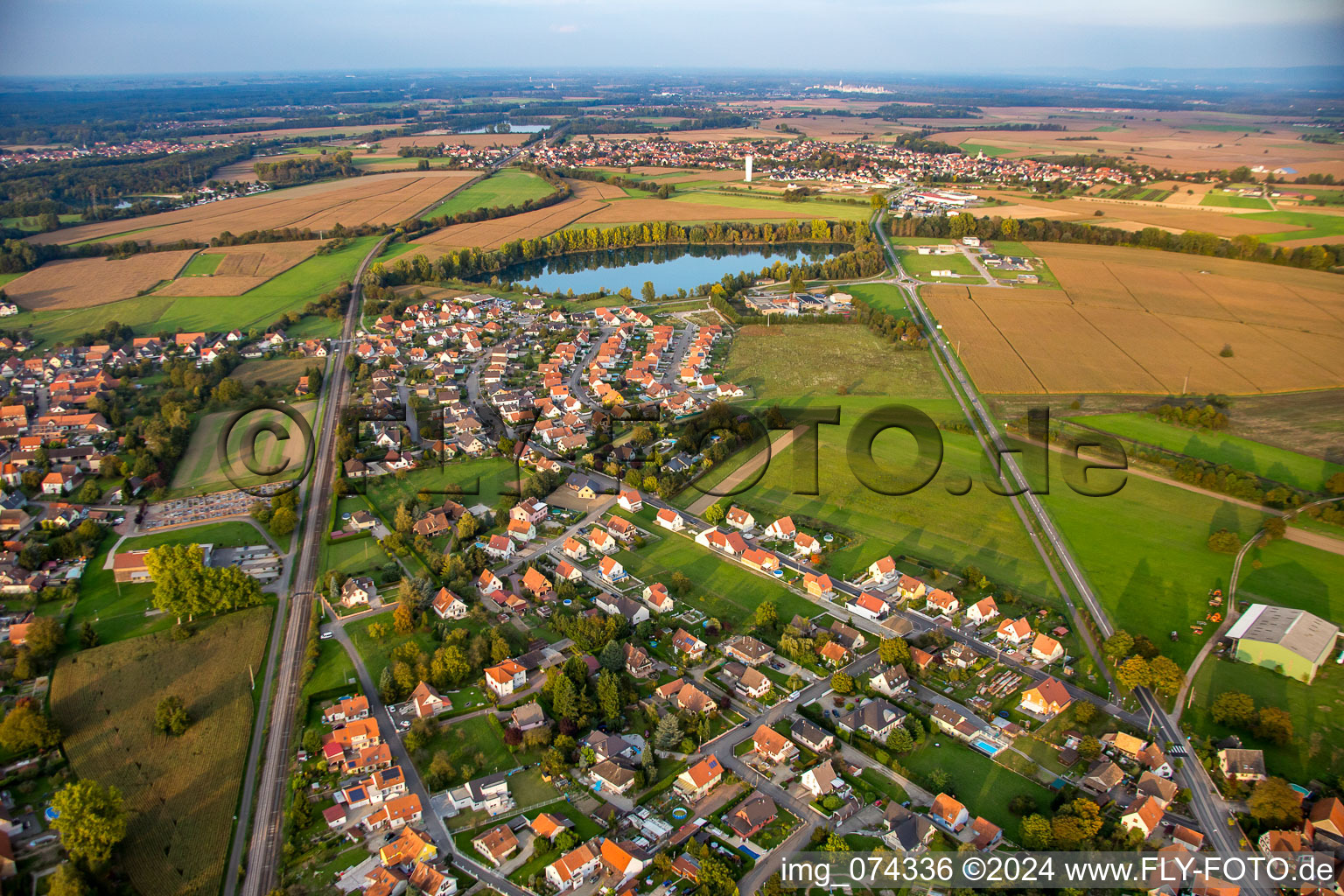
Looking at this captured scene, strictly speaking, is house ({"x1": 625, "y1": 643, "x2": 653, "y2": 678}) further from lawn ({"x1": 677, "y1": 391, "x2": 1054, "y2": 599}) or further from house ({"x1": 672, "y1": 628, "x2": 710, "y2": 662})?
lawn ({"x1": 677, "y1": 391, "x2": 1054, "y2": 599})

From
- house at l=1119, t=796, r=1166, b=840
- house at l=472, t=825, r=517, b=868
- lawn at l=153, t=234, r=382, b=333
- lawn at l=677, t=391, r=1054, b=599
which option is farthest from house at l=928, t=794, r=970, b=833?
lawn at l=153, t=234, r=382, b=333

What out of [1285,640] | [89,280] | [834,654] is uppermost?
[89,280]

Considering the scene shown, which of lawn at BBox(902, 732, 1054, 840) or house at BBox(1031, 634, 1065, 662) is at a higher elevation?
house at BBox(1031, 634, 1065, 662)

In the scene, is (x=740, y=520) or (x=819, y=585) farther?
(x=740, y=520)

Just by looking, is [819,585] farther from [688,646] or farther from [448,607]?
[448,607]

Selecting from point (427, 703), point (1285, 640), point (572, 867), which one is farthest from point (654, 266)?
point (572, 867)

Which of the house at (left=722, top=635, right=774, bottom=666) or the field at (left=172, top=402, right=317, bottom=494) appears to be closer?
the house at (left=722, top=635, right=774, bottom=666)
